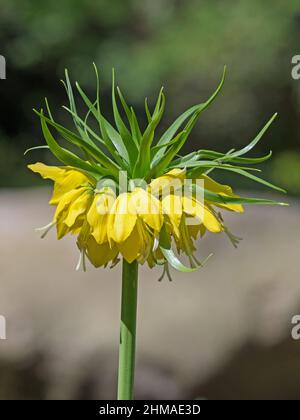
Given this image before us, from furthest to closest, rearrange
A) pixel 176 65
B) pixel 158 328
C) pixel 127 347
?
1. pixel 176 65
2. pixel 158 328
3. pixel 127 347

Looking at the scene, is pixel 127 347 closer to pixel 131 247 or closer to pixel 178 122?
pixel 131 247

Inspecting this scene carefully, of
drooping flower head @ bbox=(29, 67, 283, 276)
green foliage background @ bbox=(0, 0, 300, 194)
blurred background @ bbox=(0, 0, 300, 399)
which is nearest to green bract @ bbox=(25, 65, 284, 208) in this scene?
drooping flower head @ bbox=(29, 67, 283, 276)

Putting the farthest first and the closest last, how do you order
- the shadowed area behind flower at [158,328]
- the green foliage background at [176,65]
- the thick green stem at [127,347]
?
→ the green foliage background at [176,65]
the shadowed area behind flower at [158,328]
the thick green stem at [127,347]

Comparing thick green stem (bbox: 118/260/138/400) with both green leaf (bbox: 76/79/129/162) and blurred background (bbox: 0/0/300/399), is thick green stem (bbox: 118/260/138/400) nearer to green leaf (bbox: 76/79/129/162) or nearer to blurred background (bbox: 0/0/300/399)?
green leaf (bbox: 76/79/129/162)

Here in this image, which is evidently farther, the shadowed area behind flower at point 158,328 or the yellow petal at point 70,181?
the shadowed area behind flower at point 158,328

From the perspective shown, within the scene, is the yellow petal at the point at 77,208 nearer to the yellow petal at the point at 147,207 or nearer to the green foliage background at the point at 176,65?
the yellow petal at the point at 147,207

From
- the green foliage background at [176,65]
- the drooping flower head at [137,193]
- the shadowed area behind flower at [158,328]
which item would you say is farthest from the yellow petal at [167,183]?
the green foliage background at [176,65]

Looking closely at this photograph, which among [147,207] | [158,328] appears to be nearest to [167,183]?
[147,207]
